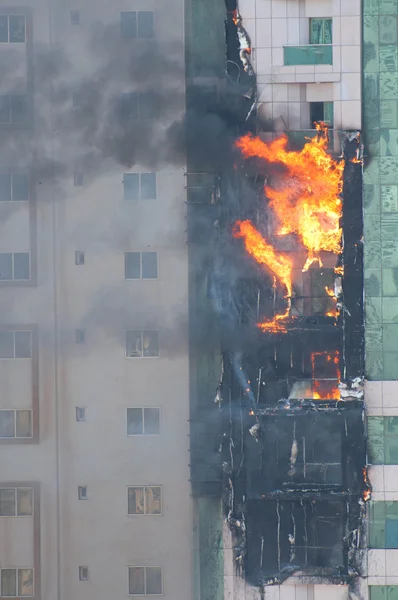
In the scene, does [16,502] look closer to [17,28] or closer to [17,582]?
[17,582]

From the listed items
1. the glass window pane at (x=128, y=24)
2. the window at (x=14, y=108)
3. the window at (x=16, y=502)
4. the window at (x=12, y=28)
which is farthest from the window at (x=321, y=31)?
the window at (x=16, y=502)

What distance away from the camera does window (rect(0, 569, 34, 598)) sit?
18000 mm

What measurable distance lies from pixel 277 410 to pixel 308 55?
7.99 meters

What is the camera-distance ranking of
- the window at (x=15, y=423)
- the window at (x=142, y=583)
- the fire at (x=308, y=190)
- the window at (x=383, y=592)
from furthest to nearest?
the window at (x=15, y=423) < the window at (x=142, y=583) < the window at (x=383, y=592) < the fire at (x=308, y=190)

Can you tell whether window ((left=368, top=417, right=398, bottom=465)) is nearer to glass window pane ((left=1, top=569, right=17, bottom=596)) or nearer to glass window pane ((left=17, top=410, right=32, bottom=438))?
glass window pane ((left=17, top=410, right=32, bottom=438))

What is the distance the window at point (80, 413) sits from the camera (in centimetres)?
1798

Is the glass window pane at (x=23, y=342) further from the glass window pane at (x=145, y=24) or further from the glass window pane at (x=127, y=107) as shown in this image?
the glass window pane at (x=145, y=24)

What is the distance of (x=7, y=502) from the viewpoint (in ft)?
59.2

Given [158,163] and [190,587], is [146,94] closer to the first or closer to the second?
[158,163]

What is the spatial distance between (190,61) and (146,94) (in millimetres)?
1255

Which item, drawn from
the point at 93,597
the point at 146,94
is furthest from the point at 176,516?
the point at 146,94

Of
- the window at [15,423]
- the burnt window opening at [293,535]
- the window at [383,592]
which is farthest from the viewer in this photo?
the window at [15,423]

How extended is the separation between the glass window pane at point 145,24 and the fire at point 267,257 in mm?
4767

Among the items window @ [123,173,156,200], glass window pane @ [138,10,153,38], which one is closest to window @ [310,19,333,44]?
glass window pane @ [138,10,153,38]
